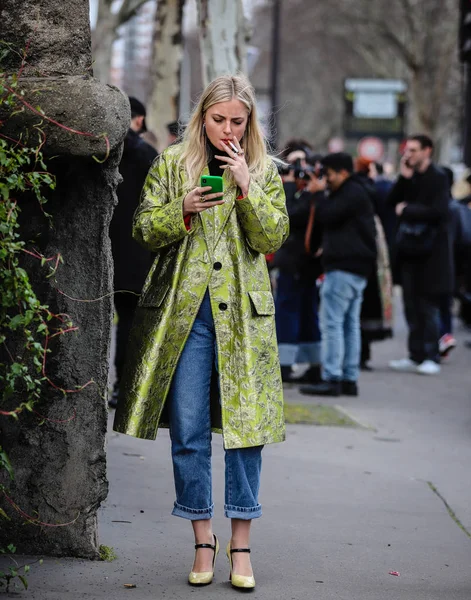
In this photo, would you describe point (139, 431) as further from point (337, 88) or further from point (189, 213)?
point (337, 88)

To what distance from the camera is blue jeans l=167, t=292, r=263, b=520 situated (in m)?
4.60

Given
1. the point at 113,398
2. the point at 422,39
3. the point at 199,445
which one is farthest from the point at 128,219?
the point at 422,39

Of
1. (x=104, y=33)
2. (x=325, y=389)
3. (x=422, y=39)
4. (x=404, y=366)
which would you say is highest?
(x=422, y=39)

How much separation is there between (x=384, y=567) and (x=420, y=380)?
673 centimetres

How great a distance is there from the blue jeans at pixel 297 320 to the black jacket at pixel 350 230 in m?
0.59

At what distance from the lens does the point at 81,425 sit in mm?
4730

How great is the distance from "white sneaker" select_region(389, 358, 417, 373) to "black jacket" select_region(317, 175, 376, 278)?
264 cm

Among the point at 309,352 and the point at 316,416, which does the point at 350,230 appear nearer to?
the point at 309,352

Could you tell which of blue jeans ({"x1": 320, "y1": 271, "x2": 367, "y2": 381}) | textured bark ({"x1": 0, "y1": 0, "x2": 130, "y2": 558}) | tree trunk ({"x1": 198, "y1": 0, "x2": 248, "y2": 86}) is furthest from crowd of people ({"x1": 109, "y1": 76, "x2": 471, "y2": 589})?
tree trunk ({"x1": 198, "y1": 0, "x2": 248, "y2": 86})

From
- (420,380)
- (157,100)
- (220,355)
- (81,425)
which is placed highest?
(157,100)

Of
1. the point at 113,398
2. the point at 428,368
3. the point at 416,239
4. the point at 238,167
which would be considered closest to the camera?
the point at 238,167

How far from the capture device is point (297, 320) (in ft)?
34.5

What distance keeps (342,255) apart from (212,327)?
212 inches

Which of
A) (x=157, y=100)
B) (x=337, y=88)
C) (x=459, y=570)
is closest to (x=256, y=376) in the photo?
(x=459, y=570)
